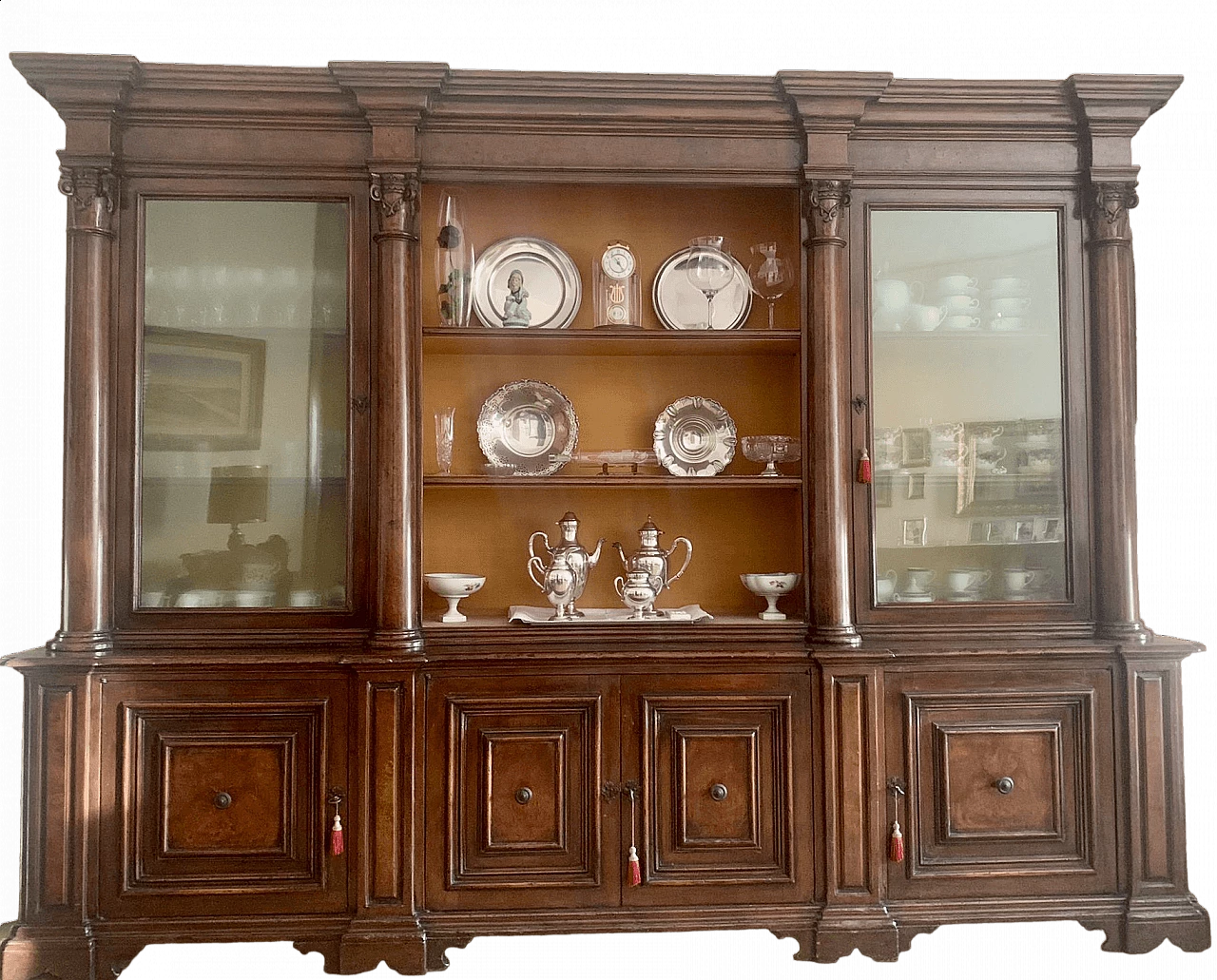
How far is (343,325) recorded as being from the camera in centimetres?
286

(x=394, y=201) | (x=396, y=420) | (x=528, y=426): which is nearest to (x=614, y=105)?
(x=394, y=201)

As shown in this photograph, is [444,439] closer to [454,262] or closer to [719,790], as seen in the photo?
[454,262]

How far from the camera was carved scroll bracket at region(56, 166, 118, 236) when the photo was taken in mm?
2734

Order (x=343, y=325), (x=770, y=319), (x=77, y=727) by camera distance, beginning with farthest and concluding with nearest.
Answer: (x=770, y=319) → (x=343, y=325) → (x=77, y=727)

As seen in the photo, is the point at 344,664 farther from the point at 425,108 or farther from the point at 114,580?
the point at 425,108

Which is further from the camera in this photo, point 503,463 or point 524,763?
point 503,463

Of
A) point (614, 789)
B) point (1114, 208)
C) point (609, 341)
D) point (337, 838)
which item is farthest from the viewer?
point (609, 341)

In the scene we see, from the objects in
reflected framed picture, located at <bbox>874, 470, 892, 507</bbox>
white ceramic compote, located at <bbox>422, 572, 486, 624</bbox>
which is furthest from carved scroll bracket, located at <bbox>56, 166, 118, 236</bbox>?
reflected framed picture, located at <bbox>874, 470, 892, 507</bbox>

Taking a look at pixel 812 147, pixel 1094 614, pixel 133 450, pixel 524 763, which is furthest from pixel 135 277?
pixel 1094 614

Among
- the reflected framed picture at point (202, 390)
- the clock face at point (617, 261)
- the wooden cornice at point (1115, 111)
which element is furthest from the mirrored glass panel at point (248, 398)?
the wooden cornice at point (1115, 111)

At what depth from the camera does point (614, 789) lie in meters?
2.81

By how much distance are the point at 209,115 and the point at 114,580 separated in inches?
53.3

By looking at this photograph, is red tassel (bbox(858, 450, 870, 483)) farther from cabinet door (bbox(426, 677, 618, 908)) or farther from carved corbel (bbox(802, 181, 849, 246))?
cabinet door (bbox(426, 677, 618, 908))

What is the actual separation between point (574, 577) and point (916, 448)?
110 cm
